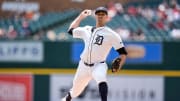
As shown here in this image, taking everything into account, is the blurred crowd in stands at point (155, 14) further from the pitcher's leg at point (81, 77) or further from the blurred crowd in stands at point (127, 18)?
the pitcher's leg at point (81, 77)

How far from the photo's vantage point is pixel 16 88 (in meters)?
10.3

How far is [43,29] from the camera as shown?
583 inches

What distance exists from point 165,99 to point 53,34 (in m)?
4.36

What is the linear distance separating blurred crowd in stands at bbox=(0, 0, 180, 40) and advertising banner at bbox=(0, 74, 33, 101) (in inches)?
110

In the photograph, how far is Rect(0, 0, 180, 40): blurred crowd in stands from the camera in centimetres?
1311

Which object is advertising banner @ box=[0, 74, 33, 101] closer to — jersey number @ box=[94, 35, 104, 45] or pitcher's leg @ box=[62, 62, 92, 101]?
pitcher's leg @ box=[62, 62, 92, 101]

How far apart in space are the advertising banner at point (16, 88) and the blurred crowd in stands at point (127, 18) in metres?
2.80

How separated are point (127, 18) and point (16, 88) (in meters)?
4.93

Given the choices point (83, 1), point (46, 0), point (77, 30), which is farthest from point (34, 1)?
point (77, 30)

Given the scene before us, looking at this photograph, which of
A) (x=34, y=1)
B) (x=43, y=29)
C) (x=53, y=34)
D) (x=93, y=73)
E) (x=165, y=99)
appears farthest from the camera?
(x=34, y=1)

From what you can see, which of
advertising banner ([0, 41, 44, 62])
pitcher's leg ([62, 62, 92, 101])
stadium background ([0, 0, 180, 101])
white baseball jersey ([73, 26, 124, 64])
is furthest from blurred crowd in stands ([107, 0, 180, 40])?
white baseball jersey ([73, 26, 124, 64])

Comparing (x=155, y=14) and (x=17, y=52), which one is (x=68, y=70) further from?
(x=155, y=14)

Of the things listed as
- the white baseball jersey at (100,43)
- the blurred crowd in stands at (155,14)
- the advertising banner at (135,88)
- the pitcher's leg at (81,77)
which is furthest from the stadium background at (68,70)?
the white baseball jersey at (100,43)

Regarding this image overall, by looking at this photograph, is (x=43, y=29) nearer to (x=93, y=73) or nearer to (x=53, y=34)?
(x=53, y=34)
